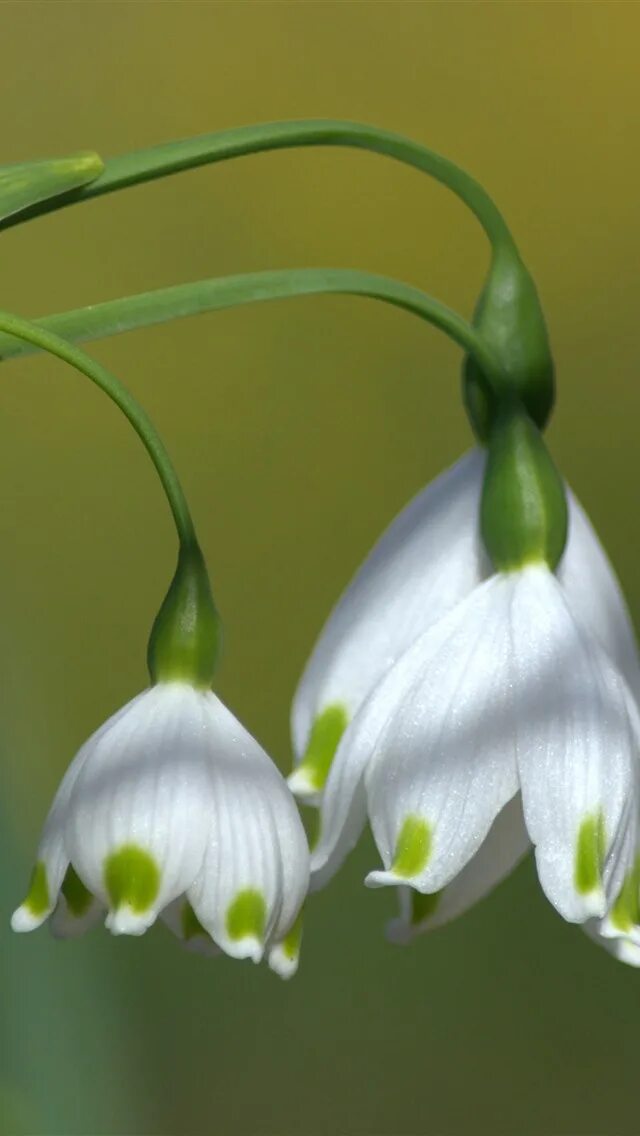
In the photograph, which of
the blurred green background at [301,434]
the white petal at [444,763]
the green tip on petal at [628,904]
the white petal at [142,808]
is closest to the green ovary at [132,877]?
the white petal at [142,808]

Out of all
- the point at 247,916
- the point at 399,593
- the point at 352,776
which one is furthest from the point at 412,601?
the point at 247,916

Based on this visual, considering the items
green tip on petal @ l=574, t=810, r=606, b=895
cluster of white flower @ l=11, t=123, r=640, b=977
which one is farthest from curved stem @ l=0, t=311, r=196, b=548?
green tip on petal @ l=574, t=810, r=606, b=895

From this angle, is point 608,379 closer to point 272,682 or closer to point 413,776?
point 272,682

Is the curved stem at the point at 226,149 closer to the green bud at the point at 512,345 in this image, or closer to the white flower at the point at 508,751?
the green bud at the point at 512,345

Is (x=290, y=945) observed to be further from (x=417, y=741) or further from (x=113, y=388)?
(x=113, y=388)

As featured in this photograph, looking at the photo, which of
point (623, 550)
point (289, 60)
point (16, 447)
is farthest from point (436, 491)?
point (289, 60)

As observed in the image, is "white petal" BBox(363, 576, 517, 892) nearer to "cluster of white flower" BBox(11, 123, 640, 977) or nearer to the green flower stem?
"cluster of white flower" BBox(11, 123, 640, 977)
